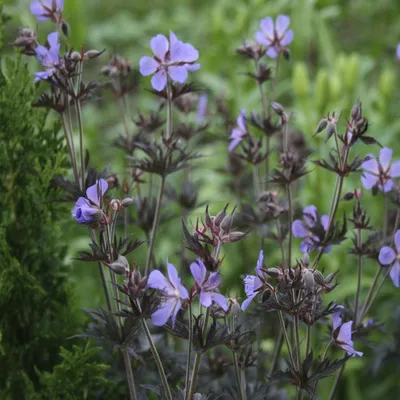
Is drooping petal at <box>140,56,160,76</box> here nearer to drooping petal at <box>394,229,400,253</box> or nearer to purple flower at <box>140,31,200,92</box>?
purple flower at <box>140,31,200,92</box>

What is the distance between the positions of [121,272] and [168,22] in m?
2.74

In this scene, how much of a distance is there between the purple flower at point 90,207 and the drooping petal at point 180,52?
31 cm

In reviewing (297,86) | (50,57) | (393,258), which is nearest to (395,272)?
(393,258)

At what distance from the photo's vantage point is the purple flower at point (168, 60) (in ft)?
3.95

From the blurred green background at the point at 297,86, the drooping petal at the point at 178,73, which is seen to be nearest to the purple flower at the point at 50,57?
the drooping petal at the point at 178,73

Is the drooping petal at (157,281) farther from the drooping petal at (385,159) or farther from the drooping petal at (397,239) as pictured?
the drooping petal at (385,159)

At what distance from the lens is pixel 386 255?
4.09ft

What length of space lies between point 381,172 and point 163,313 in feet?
2.09

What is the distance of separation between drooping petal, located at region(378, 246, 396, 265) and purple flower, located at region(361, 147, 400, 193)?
0.57 feet

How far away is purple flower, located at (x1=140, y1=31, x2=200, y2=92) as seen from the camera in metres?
1.21

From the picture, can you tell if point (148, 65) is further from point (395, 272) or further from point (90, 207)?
point (395, 272)

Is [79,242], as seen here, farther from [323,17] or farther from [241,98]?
[323,17]

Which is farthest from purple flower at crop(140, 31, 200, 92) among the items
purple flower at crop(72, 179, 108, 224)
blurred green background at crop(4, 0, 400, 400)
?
blurred green background at crop(4, 0, 400, 400)

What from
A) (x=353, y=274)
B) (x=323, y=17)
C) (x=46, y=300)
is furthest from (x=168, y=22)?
(x=46, y=300)
